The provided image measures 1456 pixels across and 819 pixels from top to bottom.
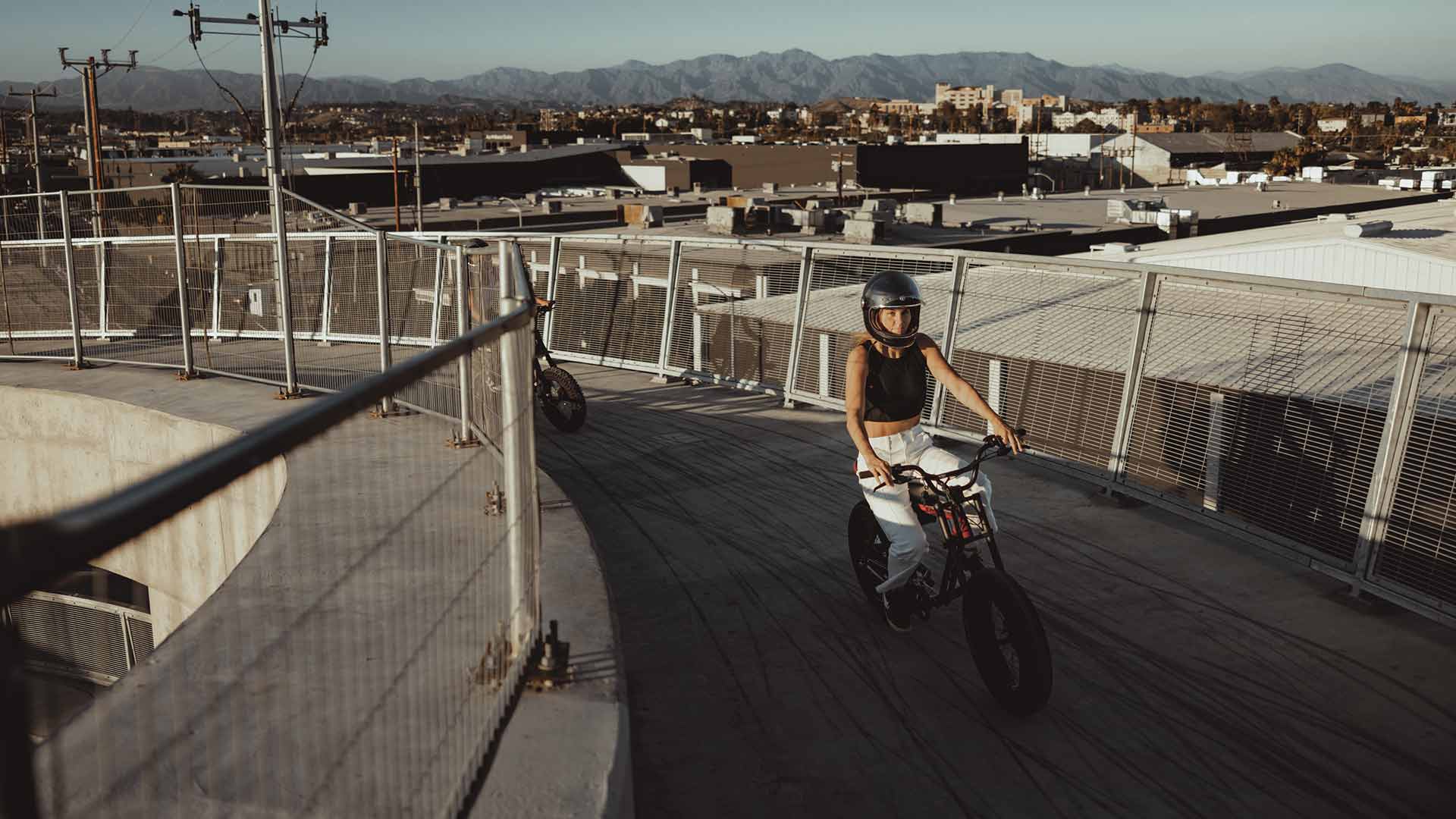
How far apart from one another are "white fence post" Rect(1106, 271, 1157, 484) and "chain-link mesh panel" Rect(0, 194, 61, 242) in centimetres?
1158

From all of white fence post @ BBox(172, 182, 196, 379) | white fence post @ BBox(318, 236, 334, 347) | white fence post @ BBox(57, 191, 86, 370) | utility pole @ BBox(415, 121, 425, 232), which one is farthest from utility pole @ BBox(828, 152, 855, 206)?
white fence post @ BBox(172, 182, 196, 379)

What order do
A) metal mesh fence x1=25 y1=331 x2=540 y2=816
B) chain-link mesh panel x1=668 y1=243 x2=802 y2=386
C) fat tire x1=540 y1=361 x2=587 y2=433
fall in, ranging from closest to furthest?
metal mesh fence x1=25 y1=331 x2=540 y2=816
fat tire x1=540 y1=361 x2=587 y2=433
chain-link mesh panel x1=668 y1=243 x2=802 y2=386

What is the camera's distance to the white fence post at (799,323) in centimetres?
1228

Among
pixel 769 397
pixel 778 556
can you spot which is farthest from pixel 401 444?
pixel 769 397

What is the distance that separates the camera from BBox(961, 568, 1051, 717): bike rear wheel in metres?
5.28

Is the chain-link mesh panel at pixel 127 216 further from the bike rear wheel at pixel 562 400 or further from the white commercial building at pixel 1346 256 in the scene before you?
the white commercial building at pixel 1346 256

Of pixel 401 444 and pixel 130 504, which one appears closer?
pixel 130 504

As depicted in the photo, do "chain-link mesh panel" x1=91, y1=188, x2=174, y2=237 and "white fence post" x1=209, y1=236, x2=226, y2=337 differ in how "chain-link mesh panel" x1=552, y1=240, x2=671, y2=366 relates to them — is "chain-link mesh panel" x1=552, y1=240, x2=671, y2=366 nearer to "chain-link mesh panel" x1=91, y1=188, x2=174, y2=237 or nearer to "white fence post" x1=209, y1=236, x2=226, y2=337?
"white fence post" x1=209, y1=236, x2=226, y2=337

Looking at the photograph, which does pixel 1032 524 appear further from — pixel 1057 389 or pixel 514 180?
pixel 514 180

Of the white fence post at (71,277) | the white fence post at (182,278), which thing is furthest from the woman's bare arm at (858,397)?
the white fence post at (71,277)

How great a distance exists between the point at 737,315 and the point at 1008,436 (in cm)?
835

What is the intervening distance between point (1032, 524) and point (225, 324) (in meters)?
12.3

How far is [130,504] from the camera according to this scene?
1.78m

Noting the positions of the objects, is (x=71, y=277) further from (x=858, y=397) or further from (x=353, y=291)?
(x=858, y=397)
